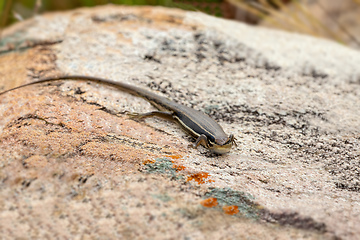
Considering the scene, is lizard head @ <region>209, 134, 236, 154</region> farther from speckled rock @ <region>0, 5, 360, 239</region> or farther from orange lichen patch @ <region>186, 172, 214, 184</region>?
orange lichen patch @ <region>186, 172, 214, 184</region>

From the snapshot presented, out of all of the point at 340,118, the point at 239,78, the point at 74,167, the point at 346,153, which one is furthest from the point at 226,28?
the point at 74,167

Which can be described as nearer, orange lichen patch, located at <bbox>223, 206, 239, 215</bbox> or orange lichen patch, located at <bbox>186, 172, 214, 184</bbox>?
orange lichen patch, located at <bbox>223, 206, 239, 215</bbox>

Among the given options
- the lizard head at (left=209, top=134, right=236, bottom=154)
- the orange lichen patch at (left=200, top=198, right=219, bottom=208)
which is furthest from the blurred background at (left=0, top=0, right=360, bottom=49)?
the orange lichen patch at (left=200, top=198, right=219, bottom=208)

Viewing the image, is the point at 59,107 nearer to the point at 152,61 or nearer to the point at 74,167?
the point at 74,167

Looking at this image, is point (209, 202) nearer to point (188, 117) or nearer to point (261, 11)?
point (188, 117)

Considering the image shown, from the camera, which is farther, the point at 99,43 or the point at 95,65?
the point at 99,43
